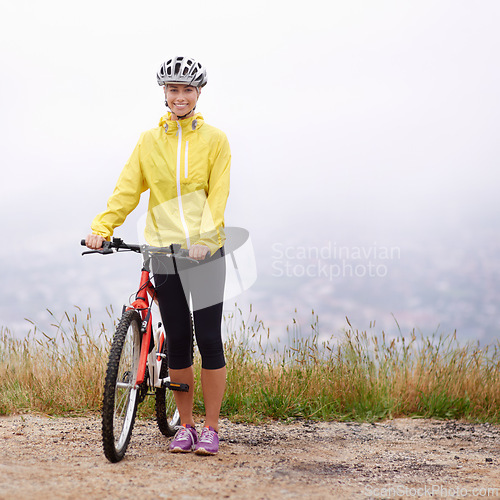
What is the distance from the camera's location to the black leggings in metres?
A: 4.02

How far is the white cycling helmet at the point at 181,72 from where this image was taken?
3.97 meters

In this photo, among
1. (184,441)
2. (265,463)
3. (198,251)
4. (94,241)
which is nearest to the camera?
(198,251)

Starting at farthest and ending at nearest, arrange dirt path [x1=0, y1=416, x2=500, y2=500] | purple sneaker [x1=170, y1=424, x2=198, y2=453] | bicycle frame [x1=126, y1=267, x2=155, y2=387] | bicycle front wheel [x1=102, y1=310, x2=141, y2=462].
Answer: purple sneaker [x1=170, y1=424, x2=198, y2=453] → bicycle frame [x1=126, y1=267, x2=155, y2=387] → bicycle front wheel [x1=102, y1=310, x2=141, y2=462] → dirt path [x1=0, y1=416, x2=500, y2=500]

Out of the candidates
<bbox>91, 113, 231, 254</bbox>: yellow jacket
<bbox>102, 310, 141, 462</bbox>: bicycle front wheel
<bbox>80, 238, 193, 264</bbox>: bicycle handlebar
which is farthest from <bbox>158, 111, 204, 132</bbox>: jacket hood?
<bbox>102, 310, 141, 462</bbox>: bicycle front wheel

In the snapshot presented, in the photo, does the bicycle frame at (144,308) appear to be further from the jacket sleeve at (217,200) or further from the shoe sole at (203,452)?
the shoe sole at (203,452)

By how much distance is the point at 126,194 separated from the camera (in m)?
4.12

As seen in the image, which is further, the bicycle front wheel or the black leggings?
the black leggings

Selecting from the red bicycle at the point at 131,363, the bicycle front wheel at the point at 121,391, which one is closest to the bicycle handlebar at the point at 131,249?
the red bicycle at the point at 131,363

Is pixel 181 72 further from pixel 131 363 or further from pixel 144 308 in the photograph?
pixel 131 363

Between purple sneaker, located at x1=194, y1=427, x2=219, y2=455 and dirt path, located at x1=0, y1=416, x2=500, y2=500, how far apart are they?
74 mm

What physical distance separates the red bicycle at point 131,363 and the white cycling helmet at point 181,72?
1.12 m

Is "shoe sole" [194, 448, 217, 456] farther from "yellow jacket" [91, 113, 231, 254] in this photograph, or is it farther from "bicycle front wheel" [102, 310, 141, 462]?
"yellow jacket" [91, 113, 231, 254]

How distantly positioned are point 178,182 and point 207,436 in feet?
5.82

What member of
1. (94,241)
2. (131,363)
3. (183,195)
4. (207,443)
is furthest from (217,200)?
(207,443)
